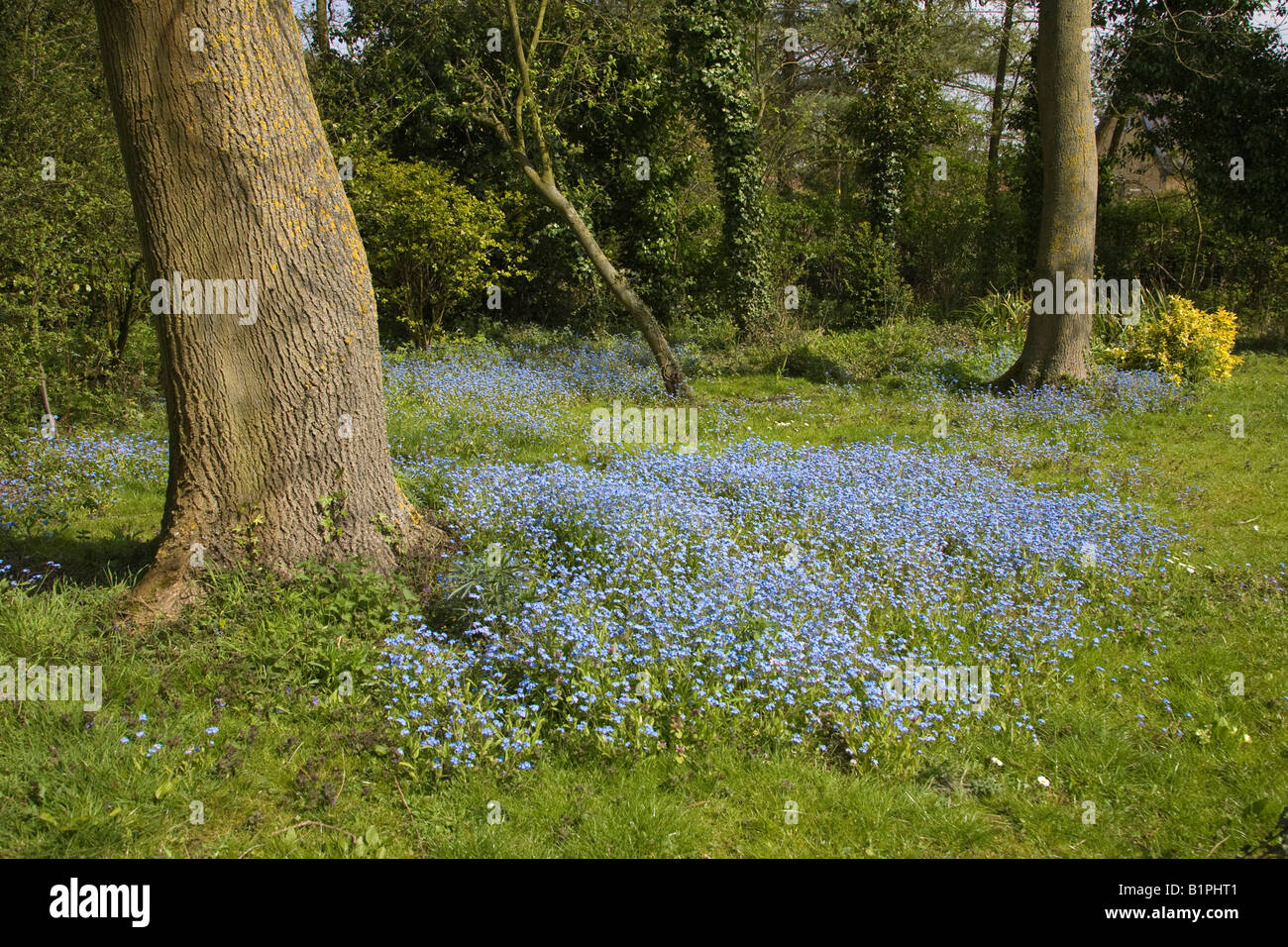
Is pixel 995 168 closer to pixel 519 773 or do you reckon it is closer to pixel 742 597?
pixel 742 597

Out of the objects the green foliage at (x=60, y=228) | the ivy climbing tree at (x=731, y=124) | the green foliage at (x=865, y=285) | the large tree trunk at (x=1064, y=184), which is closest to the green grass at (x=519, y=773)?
the green foliage at (x=60, y=228)

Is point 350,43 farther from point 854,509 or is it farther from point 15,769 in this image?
point 15,769

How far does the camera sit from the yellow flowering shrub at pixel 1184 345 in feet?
37.5

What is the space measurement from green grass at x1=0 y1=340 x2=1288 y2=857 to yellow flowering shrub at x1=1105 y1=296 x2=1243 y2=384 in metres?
7.47

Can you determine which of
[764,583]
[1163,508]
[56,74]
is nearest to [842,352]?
[1163,508]

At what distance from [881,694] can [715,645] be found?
82 centimetres

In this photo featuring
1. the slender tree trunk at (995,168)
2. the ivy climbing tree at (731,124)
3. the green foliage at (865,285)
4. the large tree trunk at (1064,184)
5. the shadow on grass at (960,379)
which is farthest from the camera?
the slender tree trunk at (995,168)

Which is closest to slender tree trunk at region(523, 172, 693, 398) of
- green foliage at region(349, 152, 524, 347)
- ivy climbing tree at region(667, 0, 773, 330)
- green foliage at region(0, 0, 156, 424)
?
green foliage at region(349, 152, 524, 347)

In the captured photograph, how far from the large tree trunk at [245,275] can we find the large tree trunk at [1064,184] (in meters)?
9.01

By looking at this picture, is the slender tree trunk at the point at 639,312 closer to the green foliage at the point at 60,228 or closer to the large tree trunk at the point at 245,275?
the green foliage at the point at 60,228

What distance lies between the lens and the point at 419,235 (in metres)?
14.5

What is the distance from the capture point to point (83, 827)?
126 inches

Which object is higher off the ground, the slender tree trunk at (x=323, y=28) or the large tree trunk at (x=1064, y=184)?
the slender tree trunk at (x=323, y=28)

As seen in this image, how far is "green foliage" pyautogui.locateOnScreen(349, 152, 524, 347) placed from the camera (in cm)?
1419
